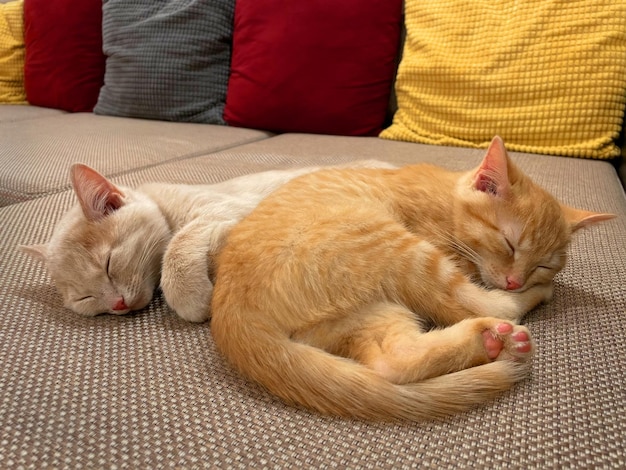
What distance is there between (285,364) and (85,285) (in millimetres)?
547

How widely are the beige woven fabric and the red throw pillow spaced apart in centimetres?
244

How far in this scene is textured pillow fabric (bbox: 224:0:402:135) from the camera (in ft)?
7.61

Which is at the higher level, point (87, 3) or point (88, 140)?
point (87, 3)

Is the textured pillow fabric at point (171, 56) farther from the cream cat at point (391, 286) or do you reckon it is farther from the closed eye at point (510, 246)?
the closed eye at point (510, 246)

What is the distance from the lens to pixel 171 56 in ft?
8.75

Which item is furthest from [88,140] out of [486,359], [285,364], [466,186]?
[486,359]

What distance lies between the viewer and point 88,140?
88.2 inches

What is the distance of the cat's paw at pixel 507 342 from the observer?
2.53ft

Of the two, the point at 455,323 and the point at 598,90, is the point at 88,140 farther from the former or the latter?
the point at 598,90

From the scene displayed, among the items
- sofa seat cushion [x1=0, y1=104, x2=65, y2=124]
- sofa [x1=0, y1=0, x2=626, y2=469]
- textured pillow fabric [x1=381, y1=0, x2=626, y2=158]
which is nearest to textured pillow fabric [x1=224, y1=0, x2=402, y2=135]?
textured pillow fabric [x1=381, y1=0, x2=626, y2=158]

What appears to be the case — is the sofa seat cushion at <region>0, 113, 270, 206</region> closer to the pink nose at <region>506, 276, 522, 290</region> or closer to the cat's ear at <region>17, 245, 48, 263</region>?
the cat's ear at <region>17, 245, 48, 263</region>

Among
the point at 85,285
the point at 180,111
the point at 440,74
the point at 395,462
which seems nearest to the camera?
the point at 395,462

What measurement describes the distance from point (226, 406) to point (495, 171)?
71cm

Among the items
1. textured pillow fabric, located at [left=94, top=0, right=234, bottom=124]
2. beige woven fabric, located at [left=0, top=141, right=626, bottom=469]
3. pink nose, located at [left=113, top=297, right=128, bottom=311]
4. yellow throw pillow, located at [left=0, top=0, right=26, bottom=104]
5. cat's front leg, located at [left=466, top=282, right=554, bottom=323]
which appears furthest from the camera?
yellow throw pillow, located at [left=0, top=0, right=26, bottom=104]
